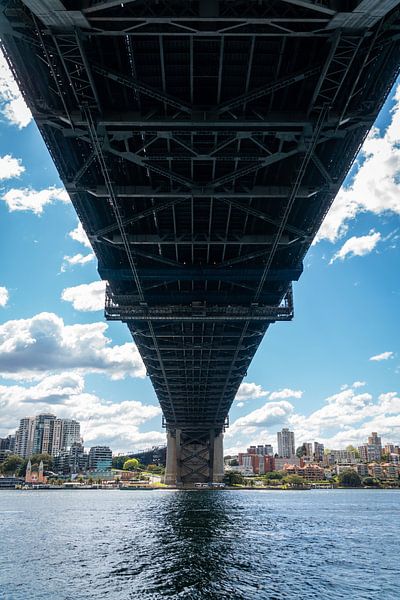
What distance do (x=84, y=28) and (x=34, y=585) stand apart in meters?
21.5

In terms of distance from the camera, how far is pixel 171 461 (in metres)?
140

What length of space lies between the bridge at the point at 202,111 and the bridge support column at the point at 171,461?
102 metres

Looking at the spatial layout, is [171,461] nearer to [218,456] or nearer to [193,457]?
[193,457]

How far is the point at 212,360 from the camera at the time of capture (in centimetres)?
7069

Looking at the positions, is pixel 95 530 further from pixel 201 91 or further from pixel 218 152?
pixel 201 91

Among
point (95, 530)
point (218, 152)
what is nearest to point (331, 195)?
point (218, 152)

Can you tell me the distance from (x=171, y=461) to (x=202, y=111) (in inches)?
4951

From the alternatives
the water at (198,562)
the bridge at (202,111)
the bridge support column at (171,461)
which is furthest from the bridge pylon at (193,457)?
the bridge at (202,111)

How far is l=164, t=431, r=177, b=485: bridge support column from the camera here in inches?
5418

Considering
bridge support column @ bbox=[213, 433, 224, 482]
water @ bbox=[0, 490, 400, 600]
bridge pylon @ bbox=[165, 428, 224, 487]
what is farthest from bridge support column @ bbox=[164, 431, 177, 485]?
water @ bbox=[0, 490, 400, 600]

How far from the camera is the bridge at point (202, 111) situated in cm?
1944

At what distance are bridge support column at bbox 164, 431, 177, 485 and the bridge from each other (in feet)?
335

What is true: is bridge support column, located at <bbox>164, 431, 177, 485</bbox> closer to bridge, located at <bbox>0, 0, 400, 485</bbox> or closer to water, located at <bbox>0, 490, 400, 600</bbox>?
water, located at <bbox>0, 490, 400, 600</bbox>

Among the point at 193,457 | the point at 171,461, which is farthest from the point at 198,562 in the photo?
the point at 193,457
